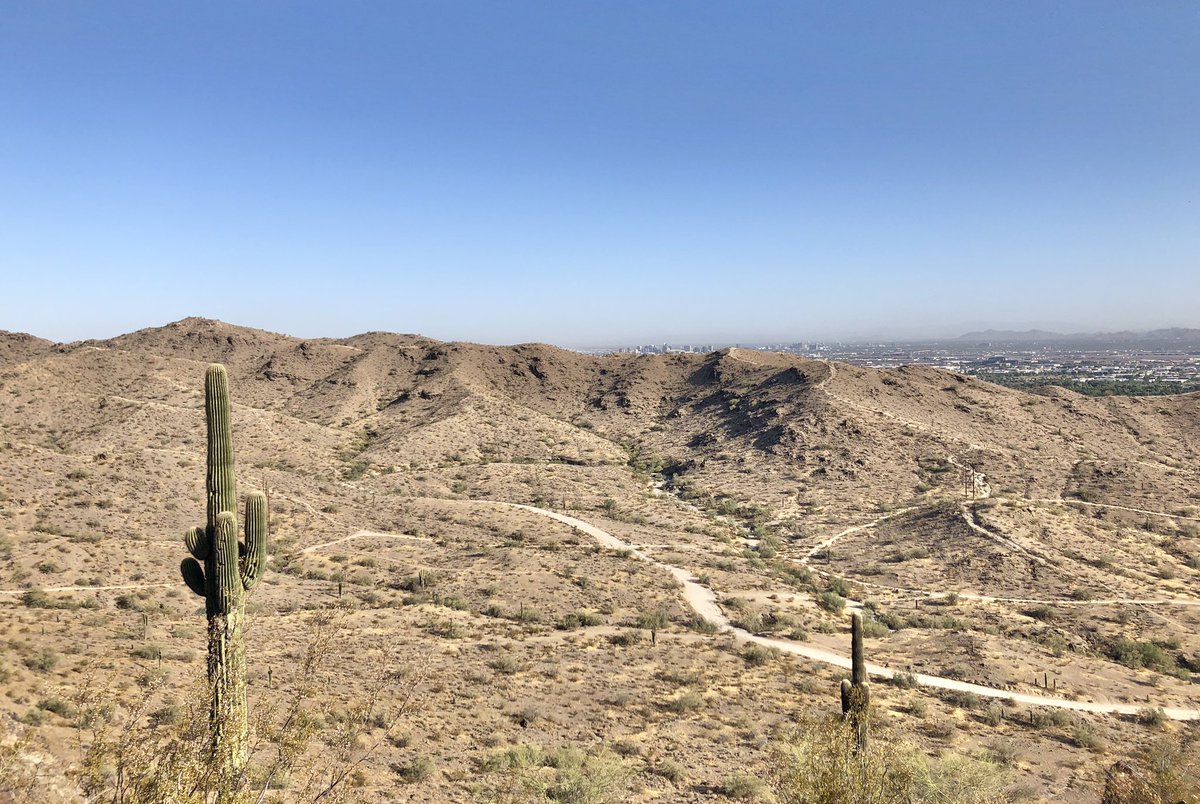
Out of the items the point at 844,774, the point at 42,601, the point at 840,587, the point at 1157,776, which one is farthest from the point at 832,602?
the point at 42,601

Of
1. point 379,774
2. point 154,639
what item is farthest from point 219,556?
point 154,639

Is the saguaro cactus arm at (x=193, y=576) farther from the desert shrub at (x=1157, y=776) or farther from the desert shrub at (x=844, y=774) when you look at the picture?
the desert shrub at (x=1157, y=776)

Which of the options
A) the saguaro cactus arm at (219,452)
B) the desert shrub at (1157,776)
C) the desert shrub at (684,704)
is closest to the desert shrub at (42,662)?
the saguaro cactus arm at (219,452)

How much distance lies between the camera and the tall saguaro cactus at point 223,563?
1023 cm

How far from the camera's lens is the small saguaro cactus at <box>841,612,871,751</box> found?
12.3 metres

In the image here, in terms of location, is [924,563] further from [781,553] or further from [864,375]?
[864,375]

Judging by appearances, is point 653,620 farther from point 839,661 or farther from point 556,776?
point 556,776

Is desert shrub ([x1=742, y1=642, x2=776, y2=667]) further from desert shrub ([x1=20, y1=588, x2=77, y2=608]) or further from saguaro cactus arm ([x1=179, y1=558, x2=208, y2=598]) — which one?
desert shrub ([x1=20, y1=588, x2=77, y2=608])

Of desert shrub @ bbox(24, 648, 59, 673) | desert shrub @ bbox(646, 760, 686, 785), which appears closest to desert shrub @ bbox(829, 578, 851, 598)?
desert shrub @ bbox(646, 760, 686, 785)

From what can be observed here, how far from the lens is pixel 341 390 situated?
262 feet

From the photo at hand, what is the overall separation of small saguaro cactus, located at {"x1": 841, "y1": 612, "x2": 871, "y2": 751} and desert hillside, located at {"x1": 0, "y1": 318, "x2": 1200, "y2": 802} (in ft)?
8.48

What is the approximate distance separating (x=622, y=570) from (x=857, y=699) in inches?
801

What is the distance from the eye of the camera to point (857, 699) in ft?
49.1

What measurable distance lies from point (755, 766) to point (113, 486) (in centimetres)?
3813
